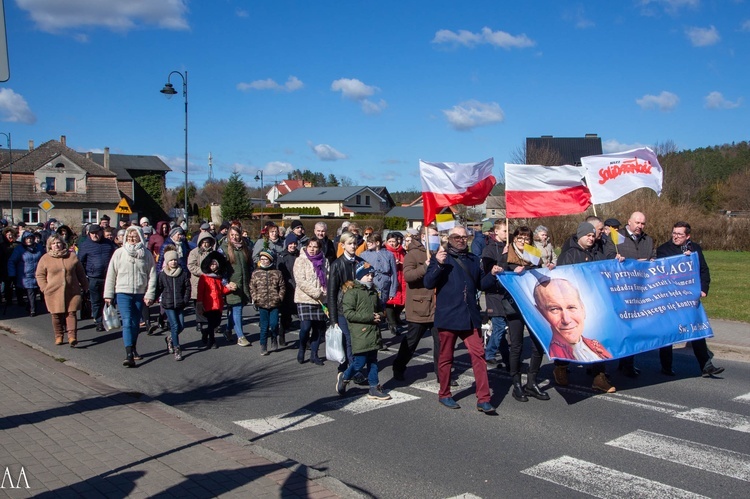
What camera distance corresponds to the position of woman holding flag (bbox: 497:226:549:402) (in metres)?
7.94

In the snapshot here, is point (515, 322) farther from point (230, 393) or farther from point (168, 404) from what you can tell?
point (168, 404)

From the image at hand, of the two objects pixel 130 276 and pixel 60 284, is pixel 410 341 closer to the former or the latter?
pixel 130 276

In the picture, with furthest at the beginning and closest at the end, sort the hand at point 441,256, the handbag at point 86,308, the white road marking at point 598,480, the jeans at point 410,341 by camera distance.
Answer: the handbag at point 86,308 → the jeans at point 410,341 → the hand at point 441,256 → the white road marking at point 598,480

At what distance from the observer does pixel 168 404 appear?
317 inches

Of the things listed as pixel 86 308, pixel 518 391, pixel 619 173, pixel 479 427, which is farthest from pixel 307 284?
pixel 86 308

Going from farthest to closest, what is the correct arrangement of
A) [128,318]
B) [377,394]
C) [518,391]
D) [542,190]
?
[128,318]
[542,190]
[377,394]
[518,391]

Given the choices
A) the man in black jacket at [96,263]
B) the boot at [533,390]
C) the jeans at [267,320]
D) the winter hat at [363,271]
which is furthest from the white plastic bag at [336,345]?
the man in black jacket at [96,263]

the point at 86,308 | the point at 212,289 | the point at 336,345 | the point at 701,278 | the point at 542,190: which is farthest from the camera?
the point at 86,308

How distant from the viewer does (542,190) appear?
968 centimetres

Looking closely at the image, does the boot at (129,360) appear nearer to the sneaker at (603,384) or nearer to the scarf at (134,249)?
the scarf at (134,249)

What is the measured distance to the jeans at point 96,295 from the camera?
13419 mm

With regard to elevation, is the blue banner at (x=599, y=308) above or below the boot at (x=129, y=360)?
above

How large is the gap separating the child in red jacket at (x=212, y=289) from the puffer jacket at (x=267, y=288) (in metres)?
0.80

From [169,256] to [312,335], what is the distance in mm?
2704
